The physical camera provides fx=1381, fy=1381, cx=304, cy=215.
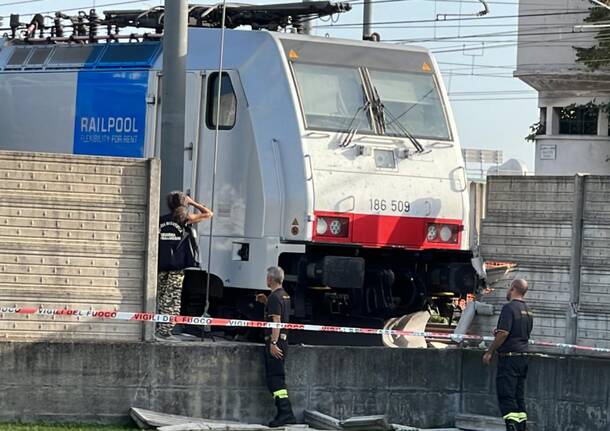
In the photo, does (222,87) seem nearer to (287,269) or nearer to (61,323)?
(287,269)

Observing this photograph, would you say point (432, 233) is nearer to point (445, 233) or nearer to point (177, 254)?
point (445, 233)

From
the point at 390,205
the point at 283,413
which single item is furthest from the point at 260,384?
the point at 390,205

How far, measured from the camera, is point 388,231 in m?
14.8

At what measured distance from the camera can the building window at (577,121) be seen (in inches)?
1869

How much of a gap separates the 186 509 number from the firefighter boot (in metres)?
2.98

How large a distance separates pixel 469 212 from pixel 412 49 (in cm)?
198

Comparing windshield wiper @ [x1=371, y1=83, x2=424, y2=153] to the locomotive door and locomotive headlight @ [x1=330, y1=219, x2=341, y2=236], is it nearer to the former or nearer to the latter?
locomotive headlight @ [x1=330, y1=219, x2=341, y2=236]

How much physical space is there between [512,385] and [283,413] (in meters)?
2.13

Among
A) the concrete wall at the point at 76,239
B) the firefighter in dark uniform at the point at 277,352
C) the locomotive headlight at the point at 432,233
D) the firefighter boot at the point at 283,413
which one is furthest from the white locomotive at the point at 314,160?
the concrete wall at the point at 76,239

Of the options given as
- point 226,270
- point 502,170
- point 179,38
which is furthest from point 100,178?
point 502,170

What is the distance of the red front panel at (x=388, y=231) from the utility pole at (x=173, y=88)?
1738mm

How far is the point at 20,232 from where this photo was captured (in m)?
12.2

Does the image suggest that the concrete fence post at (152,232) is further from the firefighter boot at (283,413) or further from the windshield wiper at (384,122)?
the windshield wiper at (384,122)

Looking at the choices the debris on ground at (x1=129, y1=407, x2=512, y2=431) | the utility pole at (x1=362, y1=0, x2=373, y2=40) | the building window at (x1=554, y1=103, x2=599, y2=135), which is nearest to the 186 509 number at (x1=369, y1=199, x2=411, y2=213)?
the debris on ground at (x1=129, y1=407, x2=512, y2=431)
